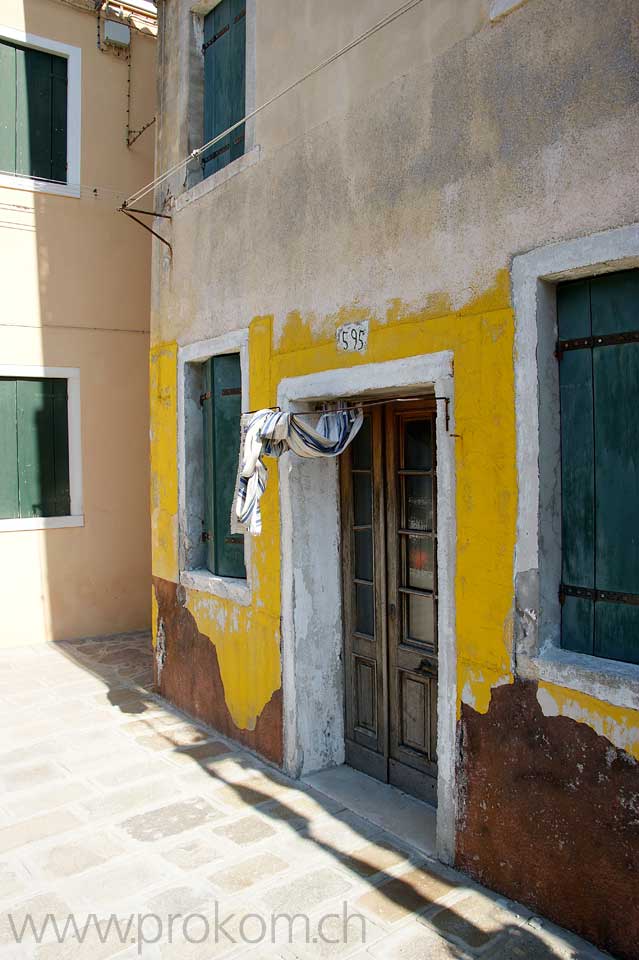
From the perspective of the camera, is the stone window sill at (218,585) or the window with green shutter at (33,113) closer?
the stone window sill at (218,585)

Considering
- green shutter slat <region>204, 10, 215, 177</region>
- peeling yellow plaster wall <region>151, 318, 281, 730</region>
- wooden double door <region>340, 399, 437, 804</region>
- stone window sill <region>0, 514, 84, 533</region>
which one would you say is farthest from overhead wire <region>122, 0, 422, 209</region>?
stone window sill <region>0, 514, 84, 533</region>

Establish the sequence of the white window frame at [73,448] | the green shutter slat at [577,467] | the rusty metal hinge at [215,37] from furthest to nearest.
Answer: the white window frame at [73,448], the rusty metal hinge at [215,37], the green shutter slat at [577,467]

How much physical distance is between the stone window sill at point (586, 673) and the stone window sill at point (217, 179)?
382 cm

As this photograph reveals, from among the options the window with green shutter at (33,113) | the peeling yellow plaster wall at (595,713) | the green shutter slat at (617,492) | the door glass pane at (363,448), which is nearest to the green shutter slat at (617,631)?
the green shutter slat at (617,492)

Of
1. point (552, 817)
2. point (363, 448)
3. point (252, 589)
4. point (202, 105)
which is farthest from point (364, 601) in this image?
point (202, 105)

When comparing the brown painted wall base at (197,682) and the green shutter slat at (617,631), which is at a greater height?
the green shutter slat at (617,631)

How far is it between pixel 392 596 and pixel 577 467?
5.86ft

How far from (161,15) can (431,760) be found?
6.49 meters

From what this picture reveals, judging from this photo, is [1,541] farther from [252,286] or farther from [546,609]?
[546,609]

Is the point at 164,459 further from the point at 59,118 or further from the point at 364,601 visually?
the point at 59,118

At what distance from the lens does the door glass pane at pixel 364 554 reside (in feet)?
16.6

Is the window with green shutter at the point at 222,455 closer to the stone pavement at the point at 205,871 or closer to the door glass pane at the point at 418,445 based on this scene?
the stone pavement at the point at 205,871

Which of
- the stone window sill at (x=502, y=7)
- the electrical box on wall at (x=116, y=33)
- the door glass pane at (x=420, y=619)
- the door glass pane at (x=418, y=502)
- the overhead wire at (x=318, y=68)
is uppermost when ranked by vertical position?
the electrical box on wall at (x=116, y=33)

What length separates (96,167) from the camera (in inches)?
348
